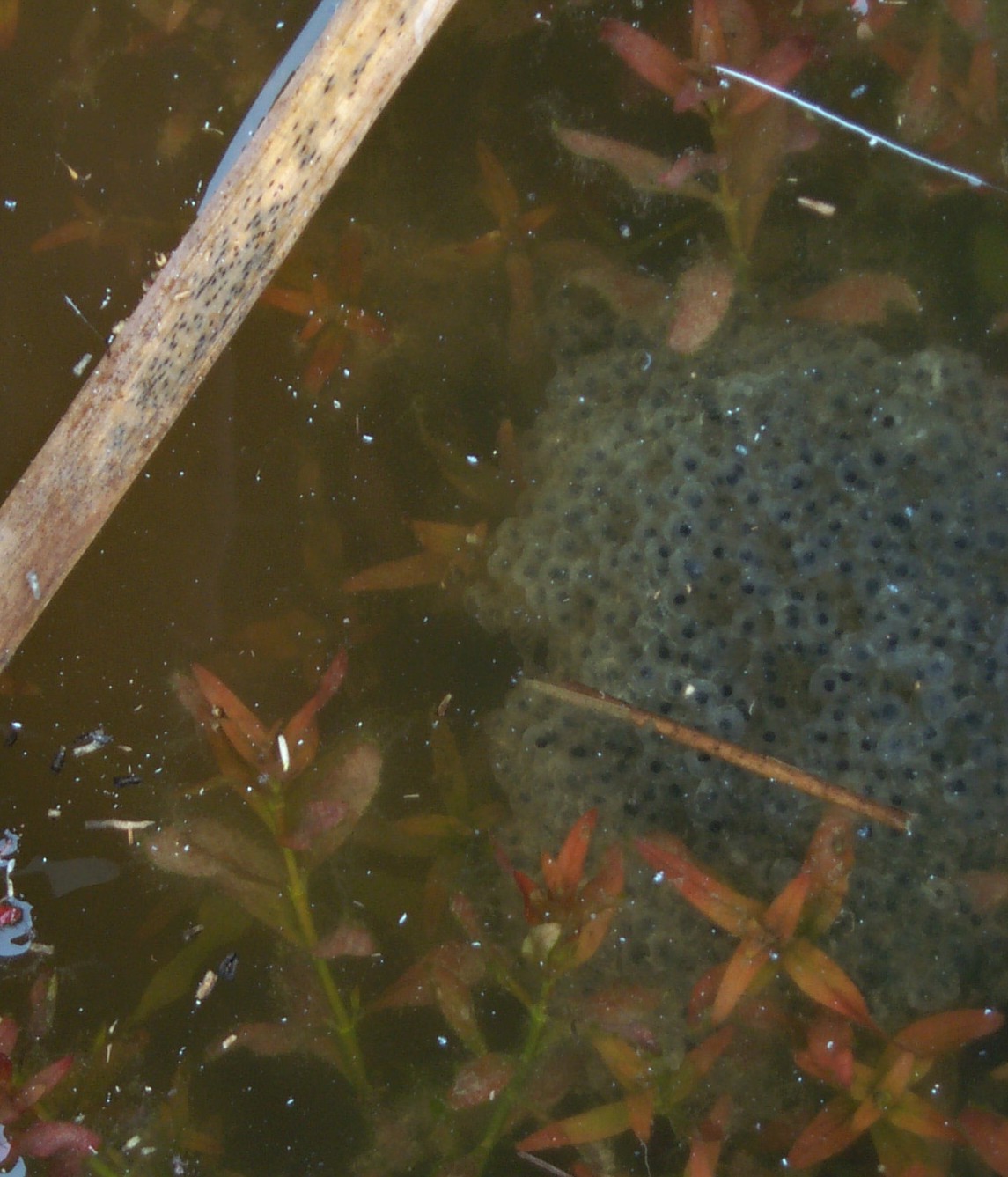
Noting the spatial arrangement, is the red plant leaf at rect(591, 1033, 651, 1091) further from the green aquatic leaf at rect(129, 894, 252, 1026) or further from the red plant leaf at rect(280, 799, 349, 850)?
the green aquatic leaf at rect(129, 894, 252, 1026)

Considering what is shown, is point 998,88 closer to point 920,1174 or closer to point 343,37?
point 343,37

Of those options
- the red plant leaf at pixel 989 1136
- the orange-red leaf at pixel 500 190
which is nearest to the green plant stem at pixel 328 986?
the red plant leaf at pixel 989 1136

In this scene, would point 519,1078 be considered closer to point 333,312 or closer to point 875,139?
point 333,312

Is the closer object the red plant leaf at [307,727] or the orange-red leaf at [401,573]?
the red plant leaf at [307,727]

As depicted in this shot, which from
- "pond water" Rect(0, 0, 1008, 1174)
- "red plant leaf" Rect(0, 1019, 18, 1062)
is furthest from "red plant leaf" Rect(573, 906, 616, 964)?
"red plant leaf" Rect(0, 1019, 18, 1062)

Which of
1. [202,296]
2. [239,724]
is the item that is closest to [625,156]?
[202,296]

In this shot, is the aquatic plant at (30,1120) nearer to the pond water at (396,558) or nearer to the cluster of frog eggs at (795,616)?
the pond water at (396,558)
